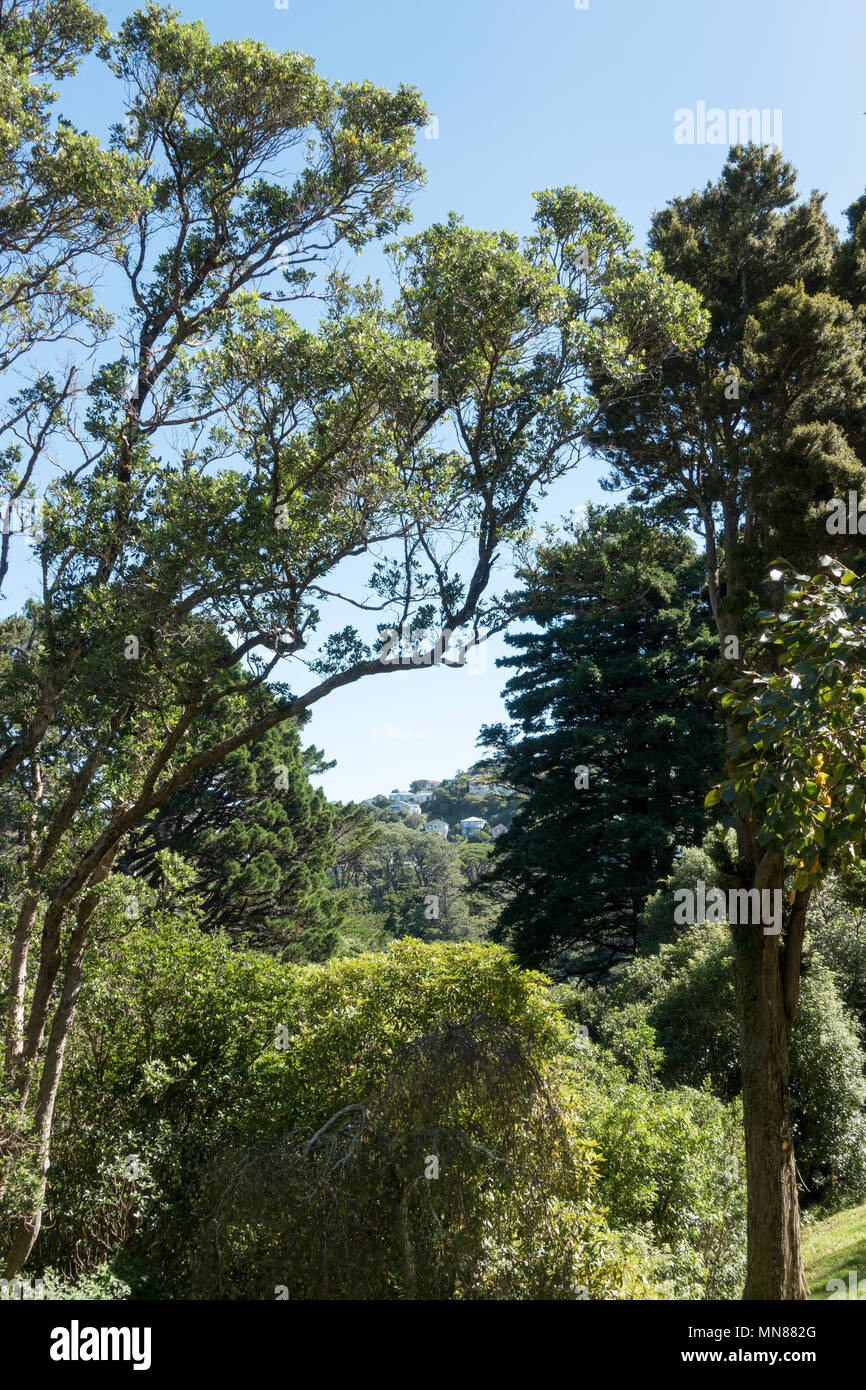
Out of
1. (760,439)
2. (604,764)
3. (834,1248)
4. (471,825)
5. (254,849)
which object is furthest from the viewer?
(471,825)

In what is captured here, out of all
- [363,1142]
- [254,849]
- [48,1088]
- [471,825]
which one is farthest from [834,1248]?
[471,825]

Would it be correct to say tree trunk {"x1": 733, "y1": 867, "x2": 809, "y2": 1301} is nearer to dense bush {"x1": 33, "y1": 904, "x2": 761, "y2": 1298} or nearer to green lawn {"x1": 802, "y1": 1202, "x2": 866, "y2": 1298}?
green lawn {"x1": 802, "y1": 1202, "x2": 866, "y2": 1298}

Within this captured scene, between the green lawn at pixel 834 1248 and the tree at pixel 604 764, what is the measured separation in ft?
32.4

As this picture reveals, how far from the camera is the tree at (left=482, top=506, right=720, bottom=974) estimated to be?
2200 centimetres

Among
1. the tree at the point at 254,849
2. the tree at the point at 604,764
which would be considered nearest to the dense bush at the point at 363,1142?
the tree at the point at 254,849

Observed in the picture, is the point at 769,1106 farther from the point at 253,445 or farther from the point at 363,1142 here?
the point at 253,445

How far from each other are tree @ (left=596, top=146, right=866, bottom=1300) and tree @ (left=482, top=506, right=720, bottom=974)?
9.56 meters

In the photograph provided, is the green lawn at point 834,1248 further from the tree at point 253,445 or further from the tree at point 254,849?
the tree at point 254,849

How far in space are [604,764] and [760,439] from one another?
51.3 feet

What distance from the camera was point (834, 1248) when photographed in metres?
9.64

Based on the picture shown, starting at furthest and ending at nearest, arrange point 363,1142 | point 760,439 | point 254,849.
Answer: point 254,849
point 760,439
point 363,1142

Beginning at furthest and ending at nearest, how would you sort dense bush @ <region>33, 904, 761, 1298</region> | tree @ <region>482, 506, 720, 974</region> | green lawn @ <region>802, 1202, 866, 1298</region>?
1. tree @ <region>482, 506, 720, 974</region>
2. green lawn @ <region>802, 1202, 866, 1298</region>
3. dense bush @ <region>33, 904, 761, 1298</region>

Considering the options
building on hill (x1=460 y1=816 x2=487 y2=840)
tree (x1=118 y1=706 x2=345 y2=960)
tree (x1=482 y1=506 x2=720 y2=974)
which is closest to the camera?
tree (x1=118 y1=706 x2=345 y2=960)

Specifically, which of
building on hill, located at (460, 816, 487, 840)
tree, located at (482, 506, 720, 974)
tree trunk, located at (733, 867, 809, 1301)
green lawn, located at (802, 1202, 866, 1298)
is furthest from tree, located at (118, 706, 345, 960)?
building on hill, located at (460, 816, 487, 840)
